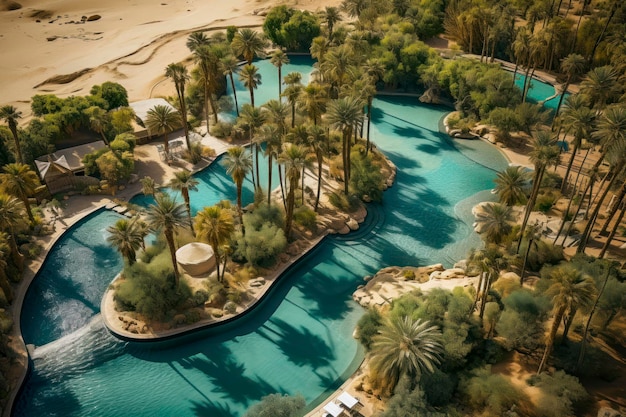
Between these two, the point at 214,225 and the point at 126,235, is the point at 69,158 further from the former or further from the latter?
the point at 214,225

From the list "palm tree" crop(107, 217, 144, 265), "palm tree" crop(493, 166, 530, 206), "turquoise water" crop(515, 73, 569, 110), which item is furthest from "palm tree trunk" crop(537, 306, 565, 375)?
"turquoise water" crop(515, 73, 569, 110)

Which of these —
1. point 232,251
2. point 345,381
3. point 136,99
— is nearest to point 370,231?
point 232,251

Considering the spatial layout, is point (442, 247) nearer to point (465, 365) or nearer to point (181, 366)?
point (465, 365)

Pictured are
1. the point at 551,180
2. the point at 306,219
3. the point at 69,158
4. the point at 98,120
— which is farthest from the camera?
the point at 69,158

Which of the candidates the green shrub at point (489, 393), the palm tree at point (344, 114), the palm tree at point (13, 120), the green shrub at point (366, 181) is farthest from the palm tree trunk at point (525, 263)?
the palm tree at point (13, 120)

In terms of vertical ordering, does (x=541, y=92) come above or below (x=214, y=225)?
below

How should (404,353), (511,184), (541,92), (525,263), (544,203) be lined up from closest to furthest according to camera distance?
(404,353)
(511,184)
(525,263)
(544,203)
(541,92)

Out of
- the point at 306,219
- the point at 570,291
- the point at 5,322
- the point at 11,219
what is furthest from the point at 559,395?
the point at 11,219

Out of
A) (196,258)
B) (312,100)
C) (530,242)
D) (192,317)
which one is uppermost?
(312,100)
